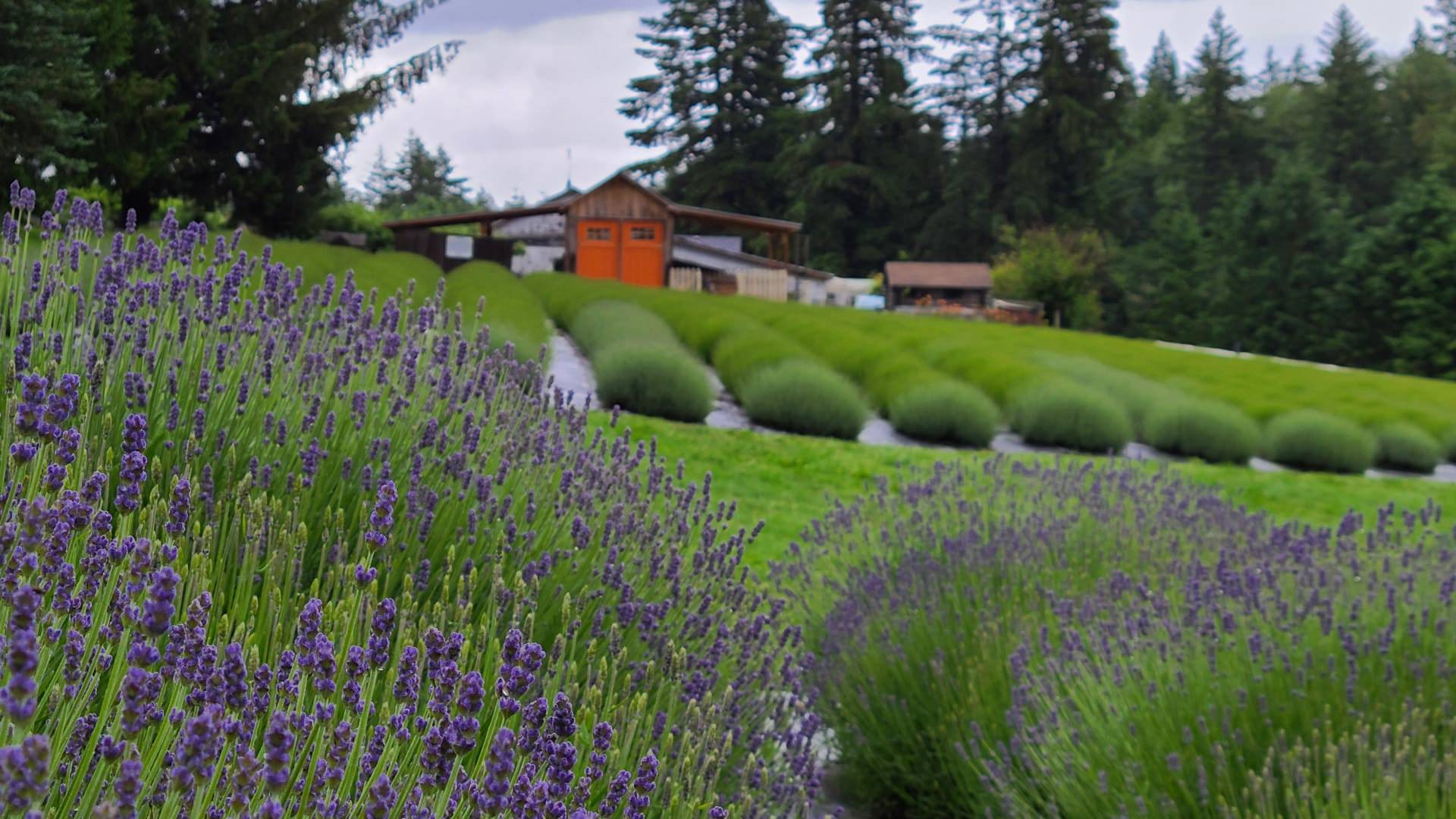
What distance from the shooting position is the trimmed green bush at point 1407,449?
1295 cm

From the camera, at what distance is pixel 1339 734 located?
9.48ft

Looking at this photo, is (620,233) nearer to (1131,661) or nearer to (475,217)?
(475,217)

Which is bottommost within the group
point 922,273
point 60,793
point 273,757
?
point 60,793

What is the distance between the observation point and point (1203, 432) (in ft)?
41.0

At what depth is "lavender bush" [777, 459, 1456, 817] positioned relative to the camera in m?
2.79

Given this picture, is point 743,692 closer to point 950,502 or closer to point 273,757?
point 273,757

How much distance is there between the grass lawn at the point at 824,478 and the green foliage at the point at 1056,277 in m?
30.1

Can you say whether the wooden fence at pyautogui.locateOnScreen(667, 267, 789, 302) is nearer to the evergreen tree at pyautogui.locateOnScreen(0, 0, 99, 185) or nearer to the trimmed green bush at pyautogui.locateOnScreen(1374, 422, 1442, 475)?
the trimmed green bush at pyautogui.locateOnScreen(1374, 422, 1442, 475)

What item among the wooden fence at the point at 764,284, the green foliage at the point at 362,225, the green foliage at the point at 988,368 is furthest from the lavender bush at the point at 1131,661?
the green foliage at the point at 362,225

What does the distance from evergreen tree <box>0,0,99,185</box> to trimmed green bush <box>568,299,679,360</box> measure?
5.32m

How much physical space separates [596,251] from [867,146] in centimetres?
1968

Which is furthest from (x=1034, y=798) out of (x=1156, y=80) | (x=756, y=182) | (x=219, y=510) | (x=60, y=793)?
(x=1156, y=80)

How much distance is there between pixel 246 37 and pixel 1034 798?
18.9m

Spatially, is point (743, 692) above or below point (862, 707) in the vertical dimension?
above
